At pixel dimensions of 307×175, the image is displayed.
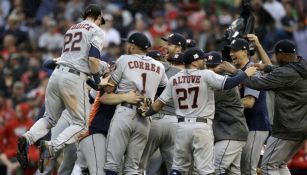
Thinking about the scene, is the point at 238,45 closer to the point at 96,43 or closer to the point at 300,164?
the point at 96,43

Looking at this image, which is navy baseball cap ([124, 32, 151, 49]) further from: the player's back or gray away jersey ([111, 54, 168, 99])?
the player's back

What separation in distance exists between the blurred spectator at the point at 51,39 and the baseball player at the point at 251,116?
872 centimetres

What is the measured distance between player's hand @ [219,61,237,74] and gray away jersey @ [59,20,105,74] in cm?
169

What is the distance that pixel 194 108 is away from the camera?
40.9 ft

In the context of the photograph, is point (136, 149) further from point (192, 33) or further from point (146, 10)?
point (146, 10)

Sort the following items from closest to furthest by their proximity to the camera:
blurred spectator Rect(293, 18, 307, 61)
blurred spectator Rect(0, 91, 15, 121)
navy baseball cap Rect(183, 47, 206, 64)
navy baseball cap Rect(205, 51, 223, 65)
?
navy baseball cap Rect(183, 47, 206, 64) < navy baseball cap Rect(205, 51, 223, 65) < blurred spectator Rect(0, 91, 15, 121) < blurred spectator Rect(293, 18, 307, 61)

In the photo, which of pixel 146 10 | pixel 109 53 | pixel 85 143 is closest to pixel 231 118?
pixel 85 143

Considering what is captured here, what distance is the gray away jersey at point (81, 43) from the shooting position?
12.9m

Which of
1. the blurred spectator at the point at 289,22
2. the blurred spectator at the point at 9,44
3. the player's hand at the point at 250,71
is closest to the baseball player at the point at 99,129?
the player's hand at the point at 250,71

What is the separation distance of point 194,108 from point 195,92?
0.22 meters

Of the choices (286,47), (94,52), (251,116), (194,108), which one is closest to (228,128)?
(251,116)

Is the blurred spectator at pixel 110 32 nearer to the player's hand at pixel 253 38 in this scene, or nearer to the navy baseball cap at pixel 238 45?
the player's hand at pixel 253 38

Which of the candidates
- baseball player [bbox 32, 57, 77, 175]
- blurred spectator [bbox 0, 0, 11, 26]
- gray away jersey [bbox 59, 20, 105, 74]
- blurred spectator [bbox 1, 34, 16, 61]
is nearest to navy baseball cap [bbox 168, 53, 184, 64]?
gray away jersey [bbox 59, 20, 105, 74]

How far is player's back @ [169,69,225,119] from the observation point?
40.7 feet
